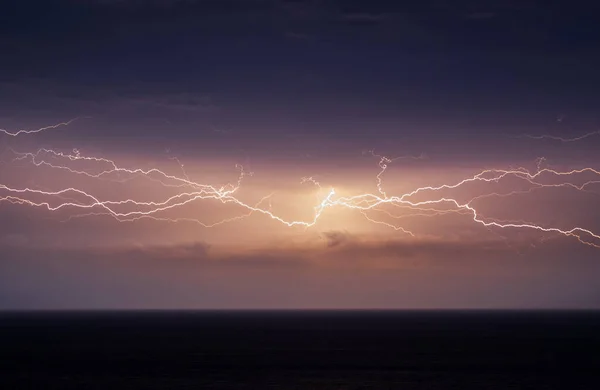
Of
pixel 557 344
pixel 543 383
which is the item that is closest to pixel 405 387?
pixel 543 383

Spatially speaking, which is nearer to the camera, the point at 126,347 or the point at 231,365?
the point at 231,365

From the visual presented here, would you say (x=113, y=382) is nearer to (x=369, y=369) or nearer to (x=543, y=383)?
(x=369, y=369)

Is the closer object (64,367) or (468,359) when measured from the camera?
(64,367)

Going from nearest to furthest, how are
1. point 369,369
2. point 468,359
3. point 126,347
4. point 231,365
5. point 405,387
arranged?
point 405,387 < point 369,369 < point 231,365 < point 468,359 < point 126,347

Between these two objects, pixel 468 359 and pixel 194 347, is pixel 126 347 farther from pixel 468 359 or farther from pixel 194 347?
pixel 468 359

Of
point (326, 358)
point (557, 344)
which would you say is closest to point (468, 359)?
point (326, 358)

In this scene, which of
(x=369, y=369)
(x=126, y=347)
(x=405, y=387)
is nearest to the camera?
(x=405, y=387)

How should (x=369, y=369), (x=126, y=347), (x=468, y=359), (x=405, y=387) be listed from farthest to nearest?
(x=126, y=347), (x=468, y=359), (x=369, y=369), (x=405, y=387)

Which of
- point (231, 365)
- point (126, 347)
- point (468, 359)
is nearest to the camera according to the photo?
point (231, 365)

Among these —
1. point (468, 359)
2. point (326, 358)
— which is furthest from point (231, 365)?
point (468, 359)
